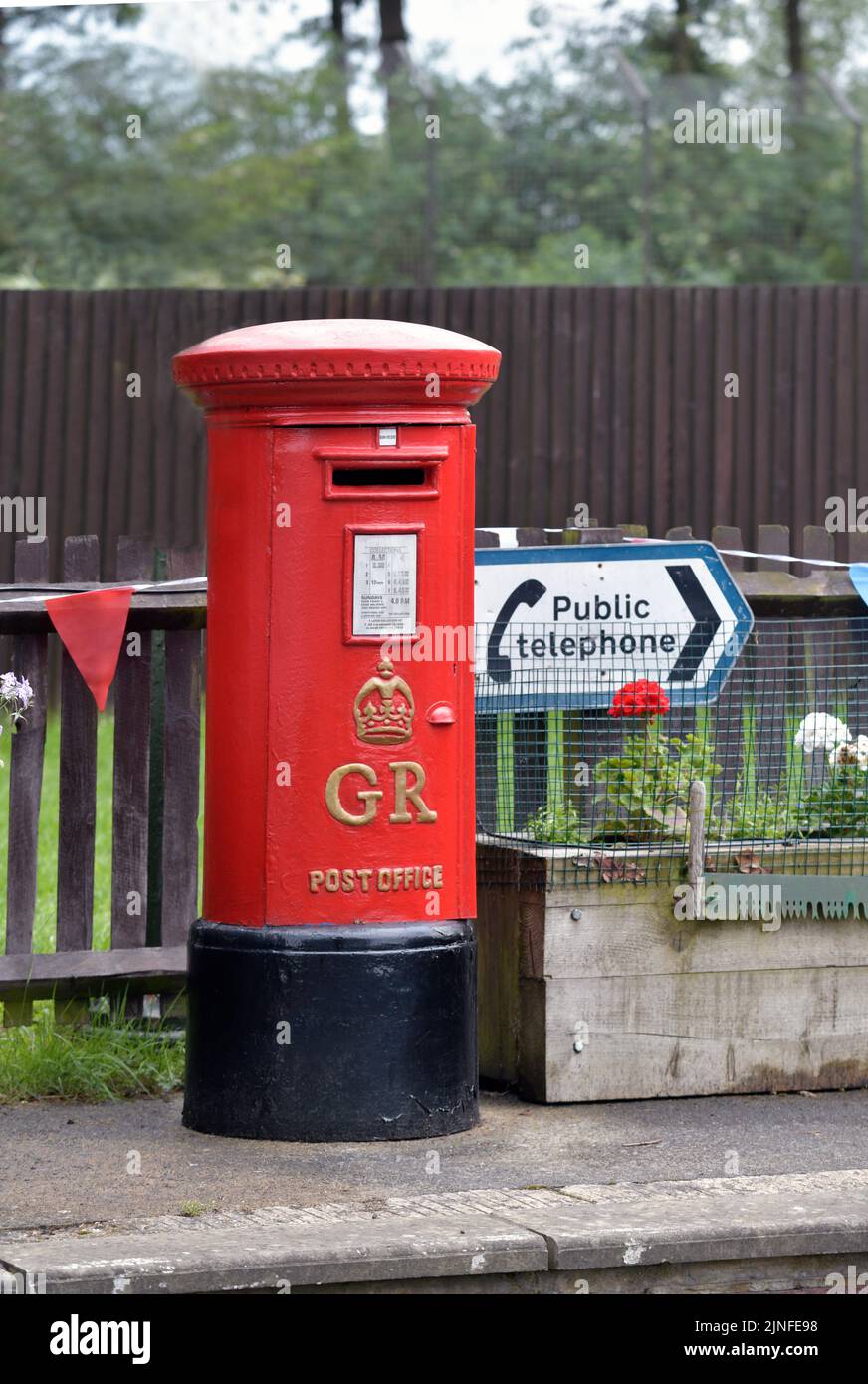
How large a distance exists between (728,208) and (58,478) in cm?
1405

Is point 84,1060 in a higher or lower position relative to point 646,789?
lower

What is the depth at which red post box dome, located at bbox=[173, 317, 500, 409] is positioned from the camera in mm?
4816

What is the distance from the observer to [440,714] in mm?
5020

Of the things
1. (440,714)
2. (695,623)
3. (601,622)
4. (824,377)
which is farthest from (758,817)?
(824,377)

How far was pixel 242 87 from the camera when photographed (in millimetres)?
26219

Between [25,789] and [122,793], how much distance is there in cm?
30

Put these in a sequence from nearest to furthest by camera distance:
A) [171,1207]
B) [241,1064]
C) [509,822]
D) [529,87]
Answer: [171,1207]
[241,1064]
[509,822]
[529,87]

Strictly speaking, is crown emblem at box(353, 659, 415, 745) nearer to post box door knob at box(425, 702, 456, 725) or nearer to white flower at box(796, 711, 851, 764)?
post box door knob at box(425, 702, 456, 725)

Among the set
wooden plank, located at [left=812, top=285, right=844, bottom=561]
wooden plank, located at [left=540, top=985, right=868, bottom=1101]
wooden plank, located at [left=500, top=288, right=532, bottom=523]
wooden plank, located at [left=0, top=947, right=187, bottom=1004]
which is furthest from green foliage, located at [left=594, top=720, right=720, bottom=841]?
wooden plank, located at [left=812, top=285, right=844, bottom=561]

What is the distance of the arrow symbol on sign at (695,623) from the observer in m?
6.13

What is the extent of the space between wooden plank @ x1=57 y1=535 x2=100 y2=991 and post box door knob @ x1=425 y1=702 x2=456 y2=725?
1.45 meters

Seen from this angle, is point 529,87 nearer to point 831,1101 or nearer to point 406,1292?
point 831,1101
